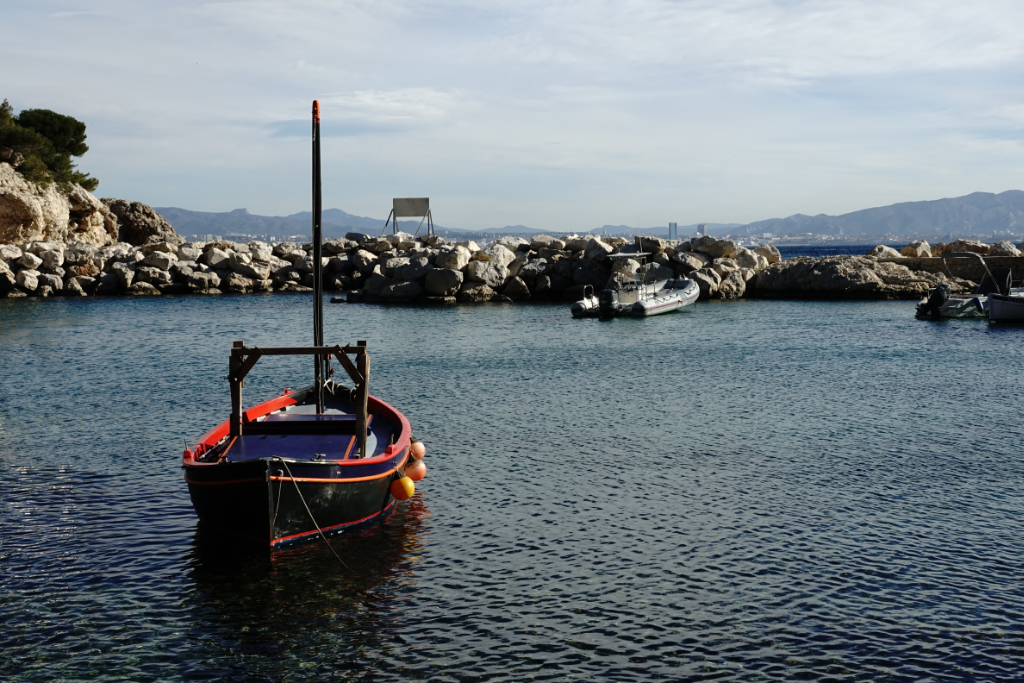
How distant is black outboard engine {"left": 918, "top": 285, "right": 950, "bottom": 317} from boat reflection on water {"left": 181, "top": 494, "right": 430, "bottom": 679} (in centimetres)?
4510

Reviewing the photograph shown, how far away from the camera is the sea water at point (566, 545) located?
973cm

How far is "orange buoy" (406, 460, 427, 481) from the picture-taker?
50.4 ft

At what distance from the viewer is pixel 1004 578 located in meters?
11.7

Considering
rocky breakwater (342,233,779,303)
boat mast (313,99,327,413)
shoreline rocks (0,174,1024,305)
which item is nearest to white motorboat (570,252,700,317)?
rocky breakwater (342,233,779,303)

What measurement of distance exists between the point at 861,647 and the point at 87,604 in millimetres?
9531

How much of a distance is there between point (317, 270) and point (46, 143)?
77463 millimetres

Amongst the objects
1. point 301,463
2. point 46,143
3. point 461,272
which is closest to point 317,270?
point 301,463

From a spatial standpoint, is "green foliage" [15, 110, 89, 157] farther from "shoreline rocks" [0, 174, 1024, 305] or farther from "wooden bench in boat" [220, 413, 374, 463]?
"wooden bench in boat" [220, 413, 374, 463]

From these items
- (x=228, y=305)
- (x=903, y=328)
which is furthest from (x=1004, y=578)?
(x=228, y=305)

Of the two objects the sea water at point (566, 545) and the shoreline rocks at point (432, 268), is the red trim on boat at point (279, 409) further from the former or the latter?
the shoreline rocks at point (432, 268)

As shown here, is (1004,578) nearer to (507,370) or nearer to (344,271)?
(507,370)

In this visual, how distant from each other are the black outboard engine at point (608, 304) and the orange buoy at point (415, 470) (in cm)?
3839

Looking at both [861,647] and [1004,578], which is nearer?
[861,647]

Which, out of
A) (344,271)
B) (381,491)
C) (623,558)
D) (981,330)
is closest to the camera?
(623,558)
